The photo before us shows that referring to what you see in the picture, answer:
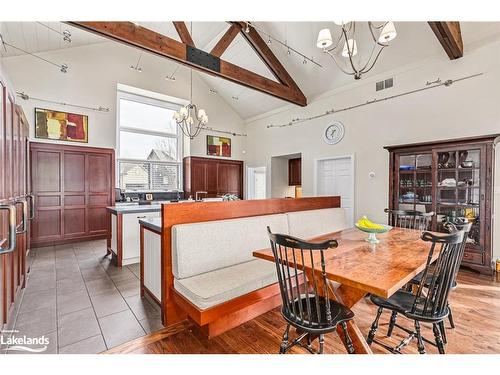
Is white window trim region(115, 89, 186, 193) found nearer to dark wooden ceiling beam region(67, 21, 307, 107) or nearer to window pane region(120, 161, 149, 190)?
window pane region(120, 161, 149, 190)

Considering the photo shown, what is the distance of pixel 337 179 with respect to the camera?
5.66 m

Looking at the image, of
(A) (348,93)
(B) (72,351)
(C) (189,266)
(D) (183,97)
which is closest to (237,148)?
(D) (183,97)

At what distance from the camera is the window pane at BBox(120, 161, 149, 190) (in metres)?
6.07

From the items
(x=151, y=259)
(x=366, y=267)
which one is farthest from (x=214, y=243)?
(x=366, y=267)

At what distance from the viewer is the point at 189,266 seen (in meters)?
2.03

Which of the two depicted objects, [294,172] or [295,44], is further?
[294,172]

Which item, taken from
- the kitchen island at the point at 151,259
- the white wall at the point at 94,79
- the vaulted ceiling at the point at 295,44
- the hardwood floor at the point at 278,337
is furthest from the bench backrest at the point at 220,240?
the white wall at the point at 94,79

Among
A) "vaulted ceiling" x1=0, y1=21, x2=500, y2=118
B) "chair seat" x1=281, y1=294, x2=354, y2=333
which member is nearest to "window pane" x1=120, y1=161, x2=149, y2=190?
"vaulted ceiling" x1=0, y1=21, x2=500, y2=118

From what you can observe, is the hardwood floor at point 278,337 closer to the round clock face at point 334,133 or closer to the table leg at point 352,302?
the table leg at point 352,302

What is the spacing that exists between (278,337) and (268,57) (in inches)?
214

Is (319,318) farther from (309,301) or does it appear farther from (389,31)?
(389,31)

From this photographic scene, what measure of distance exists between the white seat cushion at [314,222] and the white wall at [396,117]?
5.60 feet

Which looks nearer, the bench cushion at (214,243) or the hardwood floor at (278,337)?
the hardwood floor at (278,337)

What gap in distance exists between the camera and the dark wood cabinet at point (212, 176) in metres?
6.95
